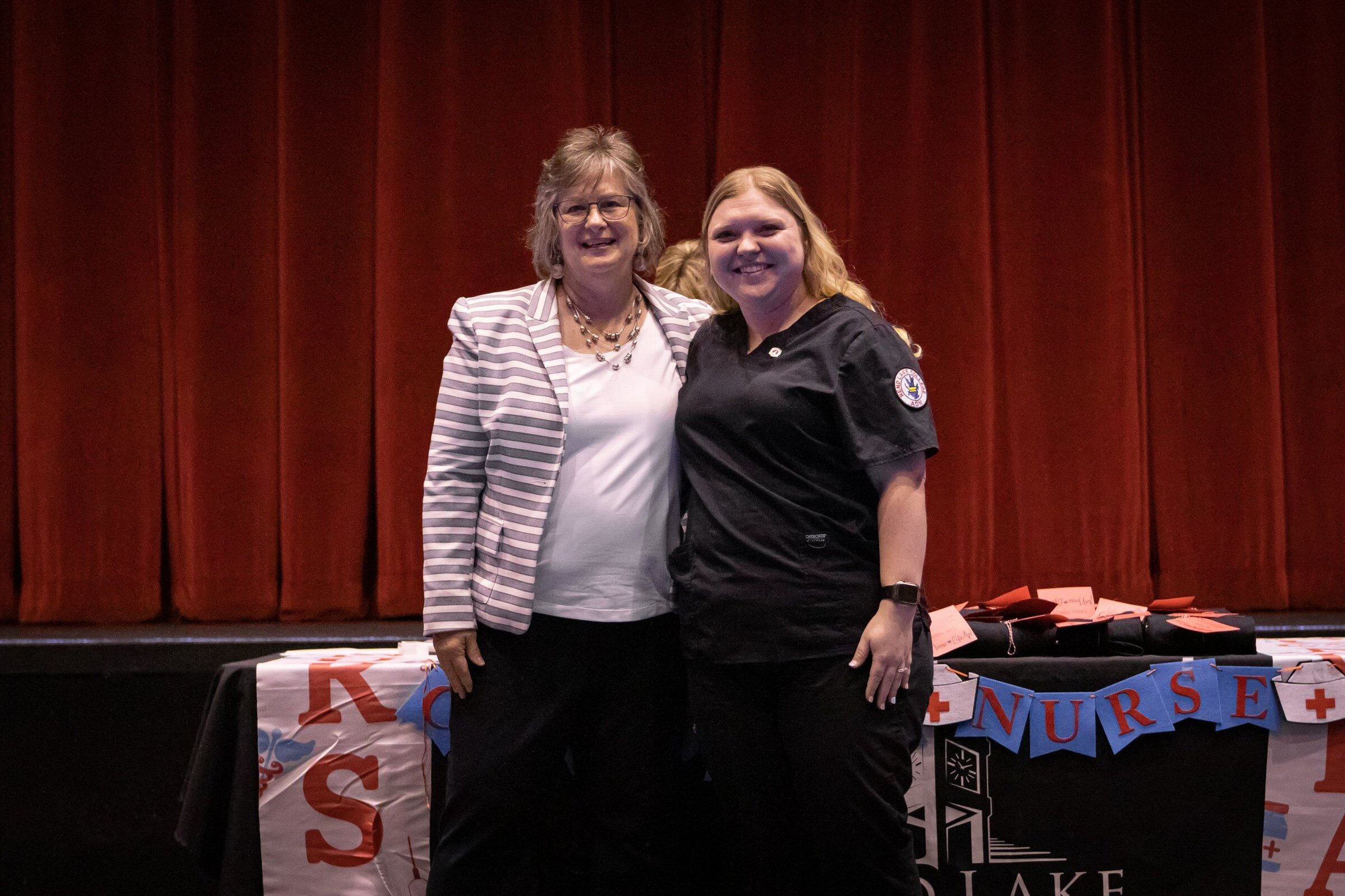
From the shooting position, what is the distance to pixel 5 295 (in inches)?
138

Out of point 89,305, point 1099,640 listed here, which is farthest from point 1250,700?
point 89,305

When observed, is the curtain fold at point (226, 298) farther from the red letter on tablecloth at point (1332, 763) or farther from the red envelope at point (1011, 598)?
the red letter on tablecloth at point (1332, 763)

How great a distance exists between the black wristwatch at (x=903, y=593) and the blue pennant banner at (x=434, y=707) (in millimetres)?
857

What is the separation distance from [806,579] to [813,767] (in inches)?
9.8

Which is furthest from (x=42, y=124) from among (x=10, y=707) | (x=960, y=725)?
(x=960, y=725)

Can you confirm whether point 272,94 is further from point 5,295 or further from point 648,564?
point 648,564

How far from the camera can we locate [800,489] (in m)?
1.49

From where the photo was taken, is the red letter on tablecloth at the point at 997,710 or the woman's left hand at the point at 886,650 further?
the red letter on tablecloth at the point at 997,710

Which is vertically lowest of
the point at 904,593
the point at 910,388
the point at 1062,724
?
the point at 1062,724

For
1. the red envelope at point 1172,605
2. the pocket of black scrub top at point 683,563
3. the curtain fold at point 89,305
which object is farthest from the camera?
the curtain fold at point 89,305

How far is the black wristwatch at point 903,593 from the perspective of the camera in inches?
56.8

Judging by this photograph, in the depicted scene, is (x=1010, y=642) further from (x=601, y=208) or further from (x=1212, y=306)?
(x=1212, y=306)

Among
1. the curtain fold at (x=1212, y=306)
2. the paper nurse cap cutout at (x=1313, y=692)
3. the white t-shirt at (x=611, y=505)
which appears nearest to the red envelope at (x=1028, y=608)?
the paper nurse cap cutout at (x=1313, y=692)

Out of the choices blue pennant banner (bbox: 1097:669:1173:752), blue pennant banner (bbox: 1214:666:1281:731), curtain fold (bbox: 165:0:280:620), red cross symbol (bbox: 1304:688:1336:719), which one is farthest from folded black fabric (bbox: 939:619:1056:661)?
curtain fold (bbox: 165:0:280:620)
